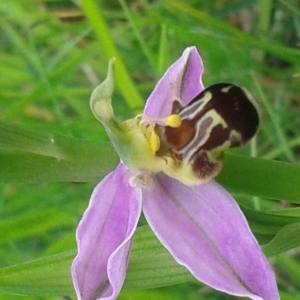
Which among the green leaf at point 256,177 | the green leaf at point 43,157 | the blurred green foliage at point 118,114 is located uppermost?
the green leaf at point 43,157

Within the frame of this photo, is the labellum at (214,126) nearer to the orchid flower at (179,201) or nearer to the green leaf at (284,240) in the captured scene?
the orchid flower at (179,201)

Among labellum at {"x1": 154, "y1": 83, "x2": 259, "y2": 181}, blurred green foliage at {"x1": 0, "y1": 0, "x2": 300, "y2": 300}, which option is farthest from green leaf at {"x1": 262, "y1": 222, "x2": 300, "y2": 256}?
labellum at {"x1": 154, "y1": 83, "x2": 259, "y2": 181}

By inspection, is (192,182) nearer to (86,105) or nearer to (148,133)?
(148,133)

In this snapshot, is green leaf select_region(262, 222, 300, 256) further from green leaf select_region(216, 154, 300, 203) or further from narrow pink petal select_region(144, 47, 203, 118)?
narrow pink petal select_region(144, 47, 203, 118)

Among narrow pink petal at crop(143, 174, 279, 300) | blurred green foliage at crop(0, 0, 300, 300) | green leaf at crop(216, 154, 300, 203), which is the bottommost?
blurred green foliage at crop(0, 0, 300, 300)

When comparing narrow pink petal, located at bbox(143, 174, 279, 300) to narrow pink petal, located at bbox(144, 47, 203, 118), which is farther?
narrow pink petal, located at bbox(144, 47, 203, 118)

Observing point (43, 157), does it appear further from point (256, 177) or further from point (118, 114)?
point (118, 114)

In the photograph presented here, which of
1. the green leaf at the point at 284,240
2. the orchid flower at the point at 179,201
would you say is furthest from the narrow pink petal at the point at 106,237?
the green leaf at the point at 284,240
